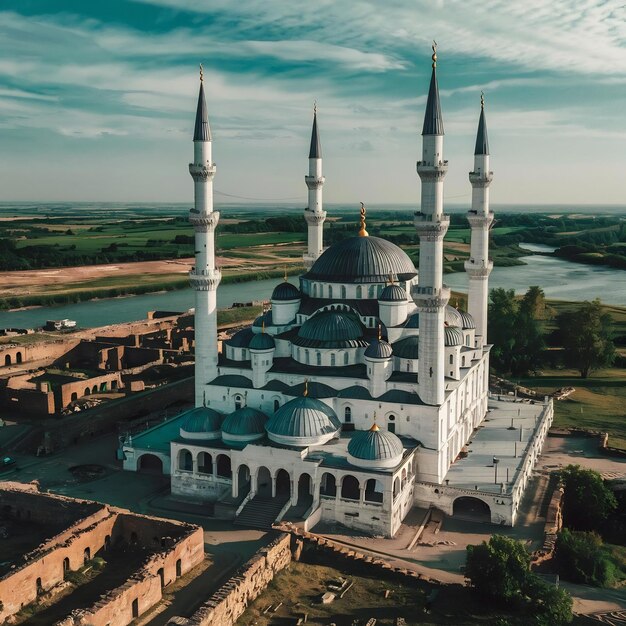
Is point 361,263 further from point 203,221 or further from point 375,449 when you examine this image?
point 375,449

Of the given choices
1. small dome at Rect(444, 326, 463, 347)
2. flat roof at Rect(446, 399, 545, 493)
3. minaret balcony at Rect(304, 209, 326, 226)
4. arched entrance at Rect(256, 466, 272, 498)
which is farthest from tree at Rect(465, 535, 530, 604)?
minaret balcony at Rect(304, 209, 326, 226)

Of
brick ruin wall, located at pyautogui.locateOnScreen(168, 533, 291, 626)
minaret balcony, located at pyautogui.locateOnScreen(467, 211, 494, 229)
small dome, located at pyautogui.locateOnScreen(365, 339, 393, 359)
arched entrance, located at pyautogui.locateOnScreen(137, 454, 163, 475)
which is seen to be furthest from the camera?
minaret balcony, located at pyautogui.locateOnScreen(467, 211, 494, 229)

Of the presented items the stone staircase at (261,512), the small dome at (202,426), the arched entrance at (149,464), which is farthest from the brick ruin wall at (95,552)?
the small dome at (202,426)

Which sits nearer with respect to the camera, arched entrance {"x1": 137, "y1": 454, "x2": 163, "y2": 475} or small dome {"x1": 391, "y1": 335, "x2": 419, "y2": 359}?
small dome {"x1": 391, "y1": 335, "x2": 419, "y2": 359}

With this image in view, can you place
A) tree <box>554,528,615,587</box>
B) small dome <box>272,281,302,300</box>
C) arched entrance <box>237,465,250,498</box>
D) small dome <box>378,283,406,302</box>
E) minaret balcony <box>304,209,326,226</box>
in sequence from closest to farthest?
1. tree <box>554,528,615,587</box>
2. arched entrance <box>237,465,250,498</box>
3. small dome <box>378,283,406,302</box>
4. small dome <box>272,281,302,300</box>
5. minaret balcony <box>304,209,326,226</box>

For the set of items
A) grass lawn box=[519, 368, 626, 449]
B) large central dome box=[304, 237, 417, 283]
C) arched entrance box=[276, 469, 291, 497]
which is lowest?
grass lawn box=[519, 368, 626, 449]

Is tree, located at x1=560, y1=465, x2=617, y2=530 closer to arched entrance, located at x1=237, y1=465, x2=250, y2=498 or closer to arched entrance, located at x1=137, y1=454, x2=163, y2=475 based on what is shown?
arched entrance, located at x1=237, y1=465, x2=250, y2=498

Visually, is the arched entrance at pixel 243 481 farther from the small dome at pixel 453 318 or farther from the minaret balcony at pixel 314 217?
the minaret balcony at pixel 314 217

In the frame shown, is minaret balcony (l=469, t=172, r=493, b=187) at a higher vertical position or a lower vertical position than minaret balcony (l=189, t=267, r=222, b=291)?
higher
